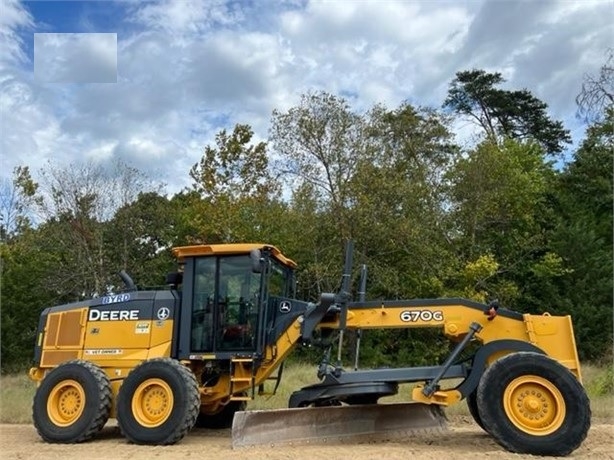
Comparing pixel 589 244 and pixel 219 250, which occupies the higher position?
pixel 589 244

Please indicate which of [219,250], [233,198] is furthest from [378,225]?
[219,250]

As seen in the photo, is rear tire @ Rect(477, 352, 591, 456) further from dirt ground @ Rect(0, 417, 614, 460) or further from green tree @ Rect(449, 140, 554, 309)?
green tree @ Rect(449, 140, 554, 309)

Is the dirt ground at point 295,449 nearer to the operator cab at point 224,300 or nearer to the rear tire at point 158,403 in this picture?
the rear tire at point 158,403

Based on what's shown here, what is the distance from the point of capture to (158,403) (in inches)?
336

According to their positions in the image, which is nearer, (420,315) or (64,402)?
(420,315)

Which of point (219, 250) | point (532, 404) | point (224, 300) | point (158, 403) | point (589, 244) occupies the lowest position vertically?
point (158, 403)

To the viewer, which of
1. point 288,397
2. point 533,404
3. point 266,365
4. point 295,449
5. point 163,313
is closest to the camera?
point 533,404

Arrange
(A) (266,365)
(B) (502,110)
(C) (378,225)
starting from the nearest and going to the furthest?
(A) (266,365), (C) (378,225), (B) (502,110)

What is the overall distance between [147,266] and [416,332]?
35.9ft

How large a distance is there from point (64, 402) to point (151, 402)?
1.35 m

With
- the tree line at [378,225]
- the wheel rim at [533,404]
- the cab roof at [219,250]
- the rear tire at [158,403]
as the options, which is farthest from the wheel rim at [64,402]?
the tree line at [378,225]

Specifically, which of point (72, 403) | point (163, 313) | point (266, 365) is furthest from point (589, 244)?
point (72, 403)

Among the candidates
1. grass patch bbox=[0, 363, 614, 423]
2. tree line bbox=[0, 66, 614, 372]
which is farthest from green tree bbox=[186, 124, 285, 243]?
grass patch bbox=[0, 363, 614, 423]

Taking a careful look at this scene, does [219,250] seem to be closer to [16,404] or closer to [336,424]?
[336,424]
